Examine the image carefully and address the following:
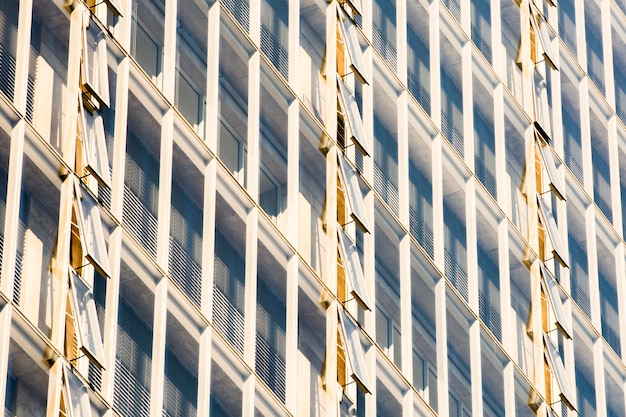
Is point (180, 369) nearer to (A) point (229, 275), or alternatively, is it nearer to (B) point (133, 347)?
(B) point (133, 347)

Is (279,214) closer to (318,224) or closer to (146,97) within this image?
(318,224)

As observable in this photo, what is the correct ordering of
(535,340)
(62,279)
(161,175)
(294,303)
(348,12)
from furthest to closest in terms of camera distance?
(535,340) → (348,12) → (294,303) → (161,175) → (62,279)

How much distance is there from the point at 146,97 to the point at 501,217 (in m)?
17.2

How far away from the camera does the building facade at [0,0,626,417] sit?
4078cm

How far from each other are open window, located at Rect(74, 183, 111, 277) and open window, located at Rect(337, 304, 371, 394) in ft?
29.6

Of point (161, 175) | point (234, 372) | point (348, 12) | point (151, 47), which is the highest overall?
point (348, 12)

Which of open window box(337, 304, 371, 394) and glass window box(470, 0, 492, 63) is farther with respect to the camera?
glass window box(470, 0, 492, 63)

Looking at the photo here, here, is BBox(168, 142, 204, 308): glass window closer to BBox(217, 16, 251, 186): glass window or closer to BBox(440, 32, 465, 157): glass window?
BBox(217, 16, 251, 186): glass window

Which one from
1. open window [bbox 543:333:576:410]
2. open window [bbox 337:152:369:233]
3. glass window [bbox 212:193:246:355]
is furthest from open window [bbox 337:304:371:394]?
open window [bbox 543:333:576:410]

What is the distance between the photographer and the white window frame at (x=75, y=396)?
128 feet

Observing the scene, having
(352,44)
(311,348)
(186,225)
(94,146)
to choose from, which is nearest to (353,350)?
(311,348)

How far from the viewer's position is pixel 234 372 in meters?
44.7

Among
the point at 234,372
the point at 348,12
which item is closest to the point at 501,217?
the point at 348,12

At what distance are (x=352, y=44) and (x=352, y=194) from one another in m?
4.37
